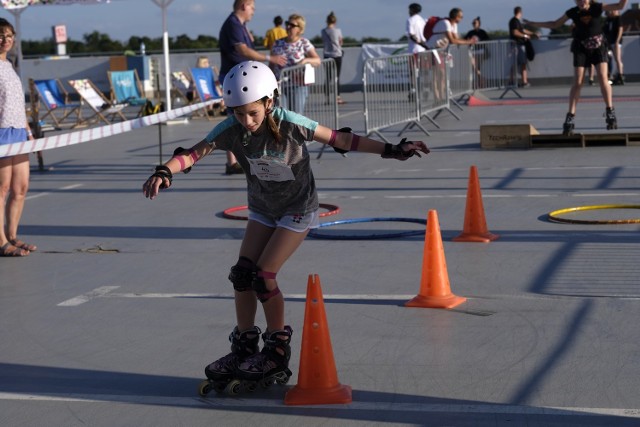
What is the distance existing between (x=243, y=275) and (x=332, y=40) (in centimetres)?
2250

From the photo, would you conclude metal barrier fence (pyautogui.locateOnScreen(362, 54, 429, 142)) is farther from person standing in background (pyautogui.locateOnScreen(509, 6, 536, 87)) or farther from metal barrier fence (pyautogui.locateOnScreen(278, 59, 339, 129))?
person standing in background (pyautogui.locateOnScreen(509, 6, 536, 87))

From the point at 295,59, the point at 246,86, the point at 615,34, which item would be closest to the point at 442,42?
the point at 615,34

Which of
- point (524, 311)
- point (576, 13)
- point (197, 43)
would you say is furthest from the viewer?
point (197, 43)

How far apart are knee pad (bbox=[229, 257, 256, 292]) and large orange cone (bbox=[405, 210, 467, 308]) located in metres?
1.86

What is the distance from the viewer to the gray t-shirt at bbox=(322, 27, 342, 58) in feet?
90.3

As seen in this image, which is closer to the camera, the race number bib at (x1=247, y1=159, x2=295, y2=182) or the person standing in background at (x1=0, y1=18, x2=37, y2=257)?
the race number bib at (x1=247, y1=159, x2=295, y2=182)

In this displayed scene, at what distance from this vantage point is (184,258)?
30.2 ft

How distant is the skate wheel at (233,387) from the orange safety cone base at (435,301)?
1.97 meters

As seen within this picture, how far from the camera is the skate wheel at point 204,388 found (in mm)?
5491

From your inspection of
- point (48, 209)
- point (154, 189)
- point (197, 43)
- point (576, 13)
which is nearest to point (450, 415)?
point (154, 189)

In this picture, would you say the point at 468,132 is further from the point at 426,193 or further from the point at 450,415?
the point at 450,415

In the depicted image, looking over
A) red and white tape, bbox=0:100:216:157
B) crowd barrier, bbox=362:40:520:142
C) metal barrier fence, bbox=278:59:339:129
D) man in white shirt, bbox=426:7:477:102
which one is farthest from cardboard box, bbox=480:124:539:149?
red and white tape, bbox=0:100:216:157

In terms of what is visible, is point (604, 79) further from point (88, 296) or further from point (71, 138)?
point (88, 296)

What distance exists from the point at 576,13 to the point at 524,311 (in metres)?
10.1
